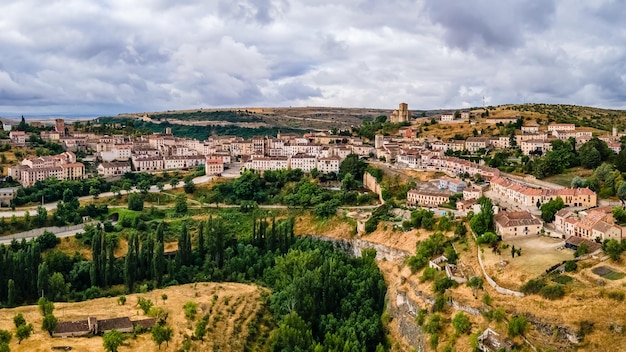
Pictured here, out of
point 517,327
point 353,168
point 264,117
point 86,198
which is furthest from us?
point 264,117

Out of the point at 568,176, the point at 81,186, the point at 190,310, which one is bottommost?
the point at 190,310

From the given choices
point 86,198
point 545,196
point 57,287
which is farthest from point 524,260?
point 86,198

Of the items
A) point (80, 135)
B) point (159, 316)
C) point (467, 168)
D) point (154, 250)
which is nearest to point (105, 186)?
point (154, 250)

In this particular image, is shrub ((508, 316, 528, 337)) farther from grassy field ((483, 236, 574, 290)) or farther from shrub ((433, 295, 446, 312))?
shrub ((433, 295, 446, 312))

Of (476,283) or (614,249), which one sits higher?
(614,249)

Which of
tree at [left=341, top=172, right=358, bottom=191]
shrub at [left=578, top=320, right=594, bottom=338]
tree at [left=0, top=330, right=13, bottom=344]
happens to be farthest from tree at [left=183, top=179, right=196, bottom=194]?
shrub at [left=578, top=320, right=594, bottom=338]

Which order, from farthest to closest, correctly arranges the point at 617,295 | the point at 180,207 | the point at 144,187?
the point at 144,187
the point at 180,207
the point at 617,295

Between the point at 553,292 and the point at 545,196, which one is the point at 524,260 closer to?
the point at 553,292

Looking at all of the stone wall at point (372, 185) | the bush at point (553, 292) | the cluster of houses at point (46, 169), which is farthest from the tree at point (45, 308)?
the cluster of houses at point (46, 169)
